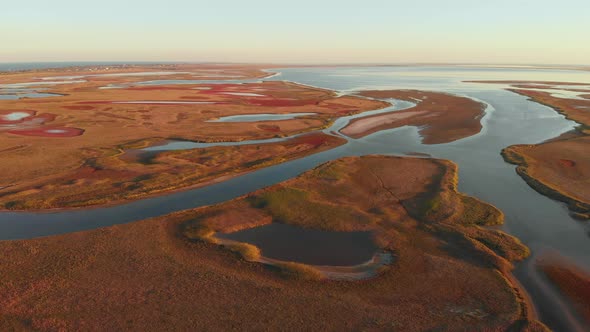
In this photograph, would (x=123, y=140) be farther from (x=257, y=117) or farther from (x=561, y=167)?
(x=561, y=167)

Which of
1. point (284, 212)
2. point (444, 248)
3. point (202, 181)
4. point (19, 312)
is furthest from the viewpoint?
point (202, 181)

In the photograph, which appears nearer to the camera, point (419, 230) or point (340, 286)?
point (340, 286)

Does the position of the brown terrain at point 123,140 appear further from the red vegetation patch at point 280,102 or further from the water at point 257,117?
the water at point 257,117

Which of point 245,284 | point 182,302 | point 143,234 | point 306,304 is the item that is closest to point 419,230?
point 306,304

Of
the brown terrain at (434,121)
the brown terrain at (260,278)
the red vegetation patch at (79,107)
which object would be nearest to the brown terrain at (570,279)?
the brown terrain at (260,278)

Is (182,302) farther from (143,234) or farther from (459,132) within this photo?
(459,132)

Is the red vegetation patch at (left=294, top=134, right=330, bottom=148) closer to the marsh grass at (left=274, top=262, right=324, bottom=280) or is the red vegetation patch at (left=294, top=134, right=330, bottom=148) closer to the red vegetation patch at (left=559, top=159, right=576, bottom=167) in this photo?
the red vegetation patch at (left=559, top=159, right=576, bottom=167)
